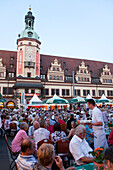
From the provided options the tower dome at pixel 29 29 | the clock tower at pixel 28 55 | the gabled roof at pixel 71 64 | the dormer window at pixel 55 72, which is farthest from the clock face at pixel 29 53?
the dormer window at pixel 55 72

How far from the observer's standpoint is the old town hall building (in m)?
35.7

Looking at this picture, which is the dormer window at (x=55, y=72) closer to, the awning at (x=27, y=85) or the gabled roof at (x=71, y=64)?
the gabled roof at (x=71, y=64)

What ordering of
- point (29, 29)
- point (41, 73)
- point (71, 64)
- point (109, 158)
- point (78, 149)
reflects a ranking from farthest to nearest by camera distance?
1. point (71, 64)
2. point (41, 73)
3. point (29, 29)
4. point (78, 149)
5. point (109, 158)

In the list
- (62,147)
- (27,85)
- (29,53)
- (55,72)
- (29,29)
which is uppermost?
(29,29)

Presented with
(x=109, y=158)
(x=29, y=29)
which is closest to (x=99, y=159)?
(x=109, y=158)

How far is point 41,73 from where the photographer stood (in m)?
40.8

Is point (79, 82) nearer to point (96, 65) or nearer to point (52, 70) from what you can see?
point (52, 70)

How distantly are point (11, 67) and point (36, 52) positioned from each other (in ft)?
26.0

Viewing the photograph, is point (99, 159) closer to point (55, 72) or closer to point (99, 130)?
point (99, 130)

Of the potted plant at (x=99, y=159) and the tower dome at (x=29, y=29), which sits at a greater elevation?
the tower dome at (x=29, y=29)

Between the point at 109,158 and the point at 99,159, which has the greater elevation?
the point at 109,158

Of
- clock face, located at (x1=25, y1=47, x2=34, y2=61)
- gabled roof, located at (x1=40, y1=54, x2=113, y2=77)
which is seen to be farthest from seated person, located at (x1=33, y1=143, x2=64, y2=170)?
gabled roof, located at (x1=40, y1=54, x2=113, y2=77)

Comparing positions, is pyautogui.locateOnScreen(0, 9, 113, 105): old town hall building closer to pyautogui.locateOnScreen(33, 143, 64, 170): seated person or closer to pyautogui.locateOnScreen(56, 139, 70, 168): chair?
pyautogui.locateOnScreen(56, 139, 70, 168): chair

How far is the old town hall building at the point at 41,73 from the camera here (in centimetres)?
3569
